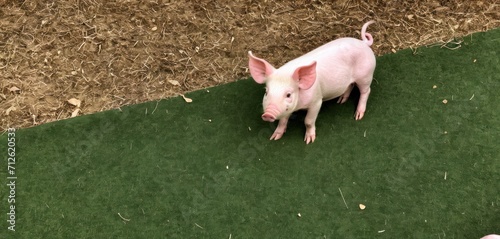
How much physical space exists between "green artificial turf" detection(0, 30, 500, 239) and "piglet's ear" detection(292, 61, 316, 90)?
590mm

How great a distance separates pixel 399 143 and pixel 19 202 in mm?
2498

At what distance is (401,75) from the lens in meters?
3.31

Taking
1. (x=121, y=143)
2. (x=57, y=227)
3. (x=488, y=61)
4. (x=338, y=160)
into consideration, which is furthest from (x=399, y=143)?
(x=57, y=227)

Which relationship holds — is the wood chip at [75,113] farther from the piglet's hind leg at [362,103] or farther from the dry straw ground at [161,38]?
the piglet's hind leg at [362,103]

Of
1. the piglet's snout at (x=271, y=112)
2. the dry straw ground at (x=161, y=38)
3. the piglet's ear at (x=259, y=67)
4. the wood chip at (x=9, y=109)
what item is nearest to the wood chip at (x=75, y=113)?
the dry straw ground at (x=161, y=38)

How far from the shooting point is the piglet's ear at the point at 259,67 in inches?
103

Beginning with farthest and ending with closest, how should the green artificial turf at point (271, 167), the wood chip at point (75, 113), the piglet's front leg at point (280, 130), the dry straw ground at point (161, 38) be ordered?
the dry straw ground at point (161, 38), the wood chip at point (75, 113), the piglet's front leg at point (280, 130), the green artificial turf at point (271, 167)

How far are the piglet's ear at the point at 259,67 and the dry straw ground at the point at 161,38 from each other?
71 cm

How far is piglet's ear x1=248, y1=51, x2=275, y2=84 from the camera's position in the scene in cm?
261

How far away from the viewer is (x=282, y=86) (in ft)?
8.48

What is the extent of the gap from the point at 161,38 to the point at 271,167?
1.39 m

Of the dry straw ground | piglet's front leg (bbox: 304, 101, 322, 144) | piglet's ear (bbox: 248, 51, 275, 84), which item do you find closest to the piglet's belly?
piglet's front leg (bbox: 304, 101, 322, 144)

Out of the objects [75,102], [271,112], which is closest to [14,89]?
[75,102]

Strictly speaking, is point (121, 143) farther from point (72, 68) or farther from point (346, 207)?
point (346, 207)
